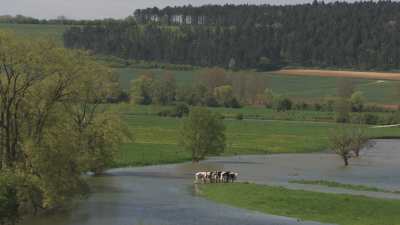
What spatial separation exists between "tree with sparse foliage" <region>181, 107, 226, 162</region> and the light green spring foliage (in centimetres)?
2411

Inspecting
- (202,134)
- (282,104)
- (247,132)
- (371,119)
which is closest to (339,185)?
(202,134)

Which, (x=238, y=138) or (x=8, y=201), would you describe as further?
(x=238, y=138)

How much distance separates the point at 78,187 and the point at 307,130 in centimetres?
7581

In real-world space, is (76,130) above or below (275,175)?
above

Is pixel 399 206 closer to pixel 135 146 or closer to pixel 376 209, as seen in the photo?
pixel 376 209

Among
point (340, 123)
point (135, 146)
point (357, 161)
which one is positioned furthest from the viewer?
point (340, 123)

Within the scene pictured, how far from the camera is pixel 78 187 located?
2114 inches

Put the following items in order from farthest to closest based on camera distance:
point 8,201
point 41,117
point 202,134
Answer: point 202,134 < point 41,117 < point 8,201

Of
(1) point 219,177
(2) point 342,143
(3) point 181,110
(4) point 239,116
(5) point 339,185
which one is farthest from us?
(3) point 181,110

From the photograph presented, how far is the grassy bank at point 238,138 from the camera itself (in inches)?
3430

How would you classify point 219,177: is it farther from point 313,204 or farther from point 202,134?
point 202,134

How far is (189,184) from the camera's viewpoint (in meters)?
65.4

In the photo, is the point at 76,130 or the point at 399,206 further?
the point at 76,130

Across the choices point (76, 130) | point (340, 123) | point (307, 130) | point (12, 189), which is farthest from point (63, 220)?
point (340, 123)
